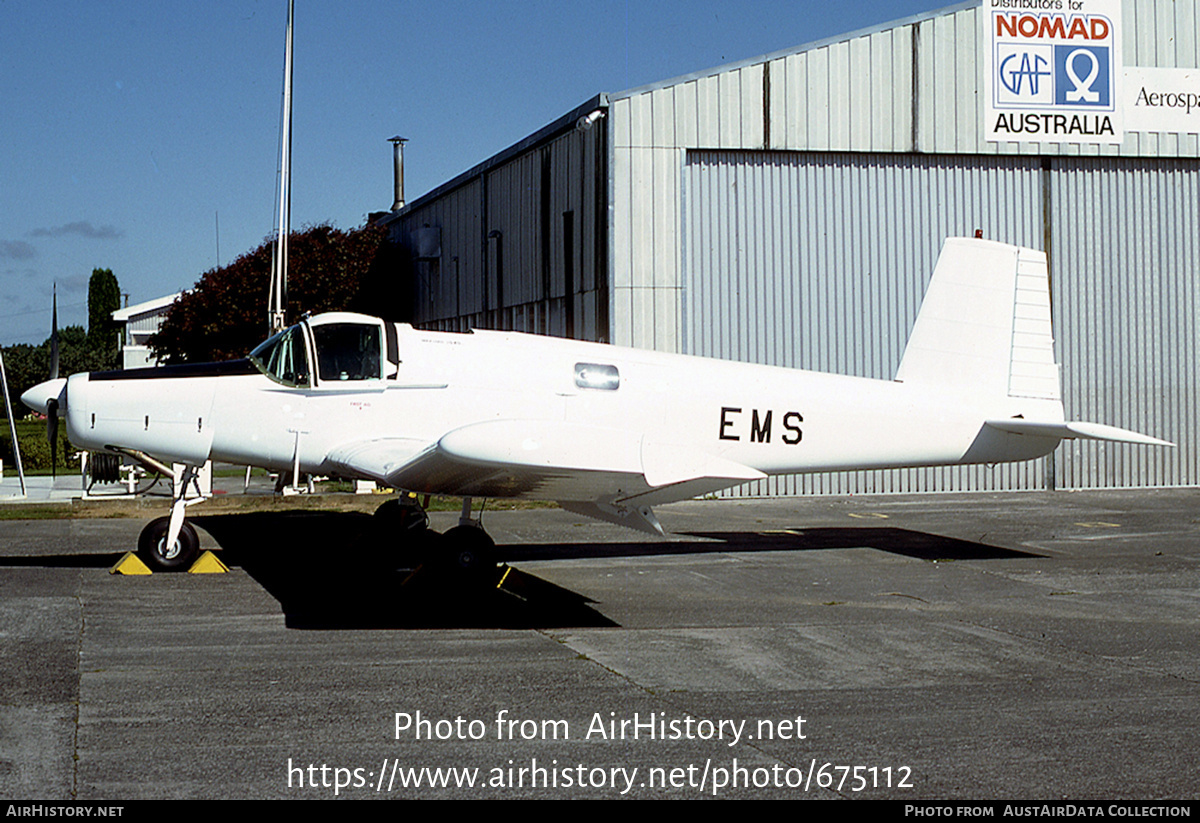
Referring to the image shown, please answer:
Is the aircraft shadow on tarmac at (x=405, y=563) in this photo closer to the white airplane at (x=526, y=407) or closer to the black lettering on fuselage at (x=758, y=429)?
the white airplane at (x=526, y=407)

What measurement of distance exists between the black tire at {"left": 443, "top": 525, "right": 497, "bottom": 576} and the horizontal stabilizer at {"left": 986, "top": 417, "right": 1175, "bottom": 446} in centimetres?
521

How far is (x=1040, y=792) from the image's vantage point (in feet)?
15.5

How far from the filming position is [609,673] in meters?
6.90

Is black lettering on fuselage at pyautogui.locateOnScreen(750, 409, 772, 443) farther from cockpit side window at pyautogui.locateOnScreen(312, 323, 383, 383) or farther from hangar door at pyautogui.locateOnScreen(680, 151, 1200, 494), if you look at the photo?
hangar door at pyautogui.locateOnScreen(680, 151, 1200, 494)

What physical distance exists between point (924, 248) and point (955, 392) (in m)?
8.38

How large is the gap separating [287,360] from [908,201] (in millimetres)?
12396

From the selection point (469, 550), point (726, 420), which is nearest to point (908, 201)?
point (726, 420)

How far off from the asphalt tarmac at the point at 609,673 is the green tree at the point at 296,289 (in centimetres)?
1785

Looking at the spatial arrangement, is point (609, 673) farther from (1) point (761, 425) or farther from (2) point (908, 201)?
(2) point (908, 201)

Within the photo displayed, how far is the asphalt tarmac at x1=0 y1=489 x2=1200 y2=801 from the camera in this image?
16.3ft

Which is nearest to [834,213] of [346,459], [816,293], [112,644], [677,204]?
[816,293]

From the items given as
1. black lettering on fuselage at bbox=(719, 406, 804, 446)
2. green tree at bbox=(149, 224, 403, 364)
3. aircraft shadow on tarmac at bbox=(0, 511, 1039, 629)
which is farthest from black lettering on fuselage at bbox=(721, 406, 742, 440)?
green tree at bbox=(149, 224, 403, 364)
